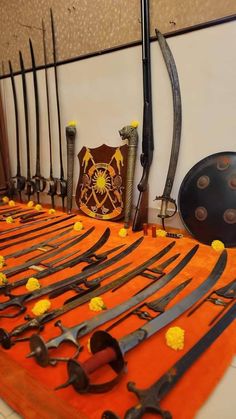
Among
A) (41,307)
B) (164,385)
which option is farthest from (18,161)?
(164,385)

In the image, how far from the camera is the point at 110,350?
2.04ft

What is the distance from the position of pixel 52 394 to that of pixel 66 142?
1644 millimetres

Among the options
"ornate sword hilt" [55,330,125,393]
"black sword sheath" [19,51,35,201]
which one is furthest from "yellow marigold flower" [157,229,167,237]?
"black sword sheath" [19,51,35,201]

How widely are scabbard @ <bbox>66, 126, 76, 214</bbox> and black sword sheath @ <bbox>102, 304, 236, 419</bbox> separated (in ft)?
4.43

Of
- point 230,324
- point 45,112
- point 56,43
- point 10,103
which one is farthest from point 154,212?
point 10,103

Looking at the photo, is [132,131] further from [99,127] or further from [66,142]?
[66,142]

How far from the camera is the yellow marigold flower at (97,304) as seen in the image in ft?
2.94

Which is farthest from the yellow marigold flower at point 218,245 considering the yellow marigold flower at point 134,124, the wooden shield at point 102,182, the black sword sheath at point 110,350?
the yellow marigold flower at point 134,124

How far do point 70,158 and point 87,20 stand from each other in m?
0.78

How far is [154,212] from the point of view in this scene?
1675 millimetres

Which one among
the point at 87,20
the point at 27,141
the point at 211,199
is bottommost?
the point at 211,199

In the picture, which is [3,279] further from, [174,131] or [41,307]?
[174,131]

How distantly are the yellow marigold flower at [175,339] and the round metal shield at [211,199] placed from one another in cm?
64

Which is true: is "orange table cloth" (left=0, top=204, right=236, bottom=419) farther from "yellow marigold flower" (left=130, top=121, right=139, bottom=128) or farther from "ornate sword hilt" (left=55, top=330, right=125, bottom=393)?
"yellow marigold flower" (left=130, top=121, right=139, bottom=128)
